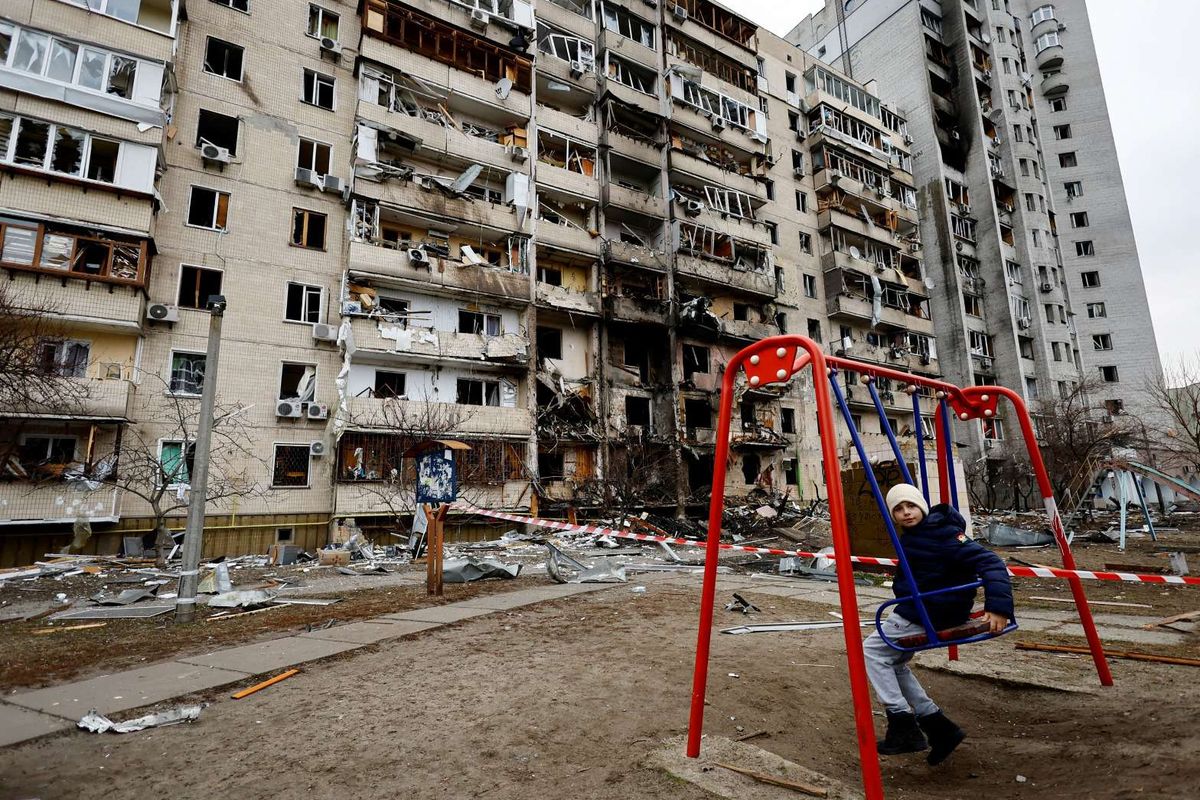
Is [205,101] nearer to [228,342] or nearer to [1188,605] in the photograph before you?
[228,342]

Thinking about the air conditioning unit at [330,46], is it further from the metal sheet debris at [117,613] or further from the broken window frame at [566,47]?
the metal sheet debris at [117,613]

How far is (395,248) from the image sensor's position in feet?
73.7

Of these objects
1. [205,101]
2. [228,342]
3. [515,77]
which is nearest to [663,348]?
[515,77]

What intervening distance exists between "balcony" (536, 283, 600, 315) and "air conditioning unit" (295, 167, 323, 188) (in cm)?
917

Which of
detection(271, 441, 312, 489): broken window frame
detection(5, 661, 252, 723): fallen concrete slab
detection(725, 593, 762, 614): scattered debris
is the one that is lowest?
detection(725, 593, 762, 614): scattered debris

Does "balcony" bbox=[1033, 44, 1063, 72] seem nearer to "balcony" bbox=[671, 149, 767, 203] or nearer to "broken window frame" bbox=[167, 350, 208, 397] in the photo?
"balcony" bbox=[671, 149, 767, 203]

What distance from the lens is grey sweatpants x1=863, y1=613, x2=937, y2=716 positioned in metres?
3.50

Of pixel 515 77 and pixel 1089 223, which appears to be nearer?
pixel 515 77

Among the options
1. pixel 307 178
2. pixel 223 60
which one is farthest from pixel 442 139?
pixel 223 60

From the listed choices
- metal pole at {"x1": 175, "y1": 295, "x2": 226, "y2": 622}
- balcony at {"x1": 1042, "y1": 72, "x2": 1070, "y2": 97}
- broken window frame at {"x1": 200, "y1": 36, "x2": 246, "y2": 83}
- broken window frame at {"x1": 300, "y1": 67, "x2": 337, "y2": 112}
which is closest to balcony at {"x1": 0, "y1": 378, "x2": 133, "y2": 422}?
metal pole at {"x1": 175, "y1": 295, "x2": 226, "y2": 622}

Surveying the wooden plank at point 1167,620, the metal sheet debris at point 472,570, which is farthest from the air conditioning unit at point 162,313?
the wooden plank at point 1167,620

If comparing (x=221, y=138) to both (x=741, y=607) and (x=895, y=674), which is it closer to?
→ (x=741, y=607)

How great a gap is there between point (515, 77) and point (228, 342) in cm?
1664

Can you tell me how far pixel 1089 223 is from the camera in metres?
50.7
